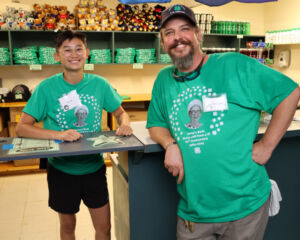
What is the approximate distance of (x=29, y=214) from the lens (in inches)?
130

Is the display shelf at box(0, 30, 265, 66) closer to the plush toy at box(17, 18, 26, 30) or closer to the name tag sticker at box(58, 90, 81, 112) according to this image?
the plush toy at box(17, 18, 26, 30)

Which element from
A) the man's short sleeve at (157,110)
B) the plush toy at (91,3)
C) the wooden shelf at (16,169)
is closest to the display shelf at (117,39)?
the plush toy at (91,3)

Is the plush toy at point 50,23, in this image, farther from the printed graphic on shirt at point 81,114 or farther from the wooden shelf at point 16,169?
the printed graphic on shirt at point 81,114

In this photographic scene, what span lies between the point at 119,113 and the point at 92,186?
0.55m

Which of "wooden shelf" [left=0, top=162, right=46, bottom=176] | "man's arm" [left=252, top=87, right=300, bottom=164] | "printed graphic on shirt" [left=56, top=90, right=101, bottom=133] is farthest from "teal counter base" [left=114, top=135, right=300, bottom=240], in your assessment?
"wooden shelf" [left=0, top=162, right=46, bottom=176]

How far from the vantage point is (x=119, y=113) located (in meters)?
2.20

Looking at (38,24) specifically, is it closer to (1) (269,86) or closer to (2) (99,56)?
(2) (99,56)

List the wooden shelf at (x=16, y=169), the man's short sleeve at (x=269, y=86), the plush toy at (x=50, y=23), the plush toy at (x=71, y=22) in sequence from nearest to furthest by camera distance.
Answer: the man's short sleeve at (x=269, y=86), the wooden shelf at (x=16, y=169), the plush toy at (x=50, y=23), the plush toy at (x=71, y=22)

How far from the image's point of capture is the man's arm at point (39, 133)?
1.79 meters

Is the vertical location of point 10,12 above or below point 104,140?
above

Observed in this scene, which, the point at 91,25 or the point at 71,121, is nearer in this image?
the point at 71,121

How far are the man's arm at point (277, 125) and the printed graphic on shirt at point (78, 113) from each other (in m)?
1.02

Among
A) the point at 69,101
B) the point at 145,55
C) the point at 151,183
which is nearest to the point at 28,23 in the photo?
the point at 145,55

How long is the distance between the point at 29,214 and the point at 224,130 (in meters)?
2.67
